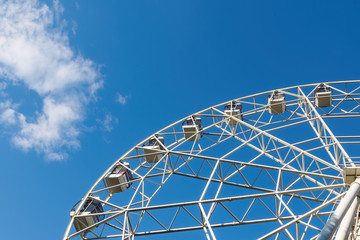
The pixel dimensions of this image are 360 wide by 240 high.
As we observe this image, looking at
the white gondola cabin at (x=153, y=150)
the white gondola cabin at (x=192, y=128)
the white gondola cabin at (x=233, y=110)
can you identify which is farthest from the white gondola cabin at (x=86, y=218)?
the white gondola cabin at (x=233, y=110)

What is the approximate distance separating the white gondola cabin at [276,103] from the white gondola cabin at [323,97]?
1905mm

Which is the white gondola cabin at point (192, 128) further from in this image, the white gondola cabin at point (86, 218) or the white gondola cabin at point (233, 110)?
the white gondola cabin at point (86, 218)

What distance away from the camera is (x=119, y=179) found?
19.1m

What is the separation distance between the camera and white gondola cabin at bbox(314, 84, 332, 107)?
2175cm

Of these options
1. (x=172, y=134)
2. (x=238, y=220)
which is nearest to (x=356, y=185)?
(x=238, y=220)

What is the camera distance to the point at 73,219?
1691 centimetres

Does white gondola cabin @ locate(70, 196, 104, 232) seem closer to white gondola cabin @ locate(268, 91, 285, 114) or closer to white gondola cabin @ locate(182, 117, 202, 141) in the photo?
white gondola cabin @ locate(182, 117, 202, 141)

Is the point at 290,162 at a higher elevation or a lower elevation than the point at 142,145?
lower

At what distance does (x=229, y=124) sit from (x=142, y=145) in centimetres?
501

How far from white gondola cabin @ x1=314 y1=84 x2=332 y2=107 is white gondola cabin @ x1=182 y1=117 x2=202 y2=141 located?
22.5 feet

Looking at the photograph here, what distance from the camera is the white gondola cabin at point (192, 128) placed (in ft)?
70.9

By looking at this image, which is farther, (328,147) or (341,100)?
(341,100)

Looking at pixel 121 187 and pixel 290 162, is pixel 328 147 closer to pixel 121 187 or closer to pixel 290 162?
pixel 290 162

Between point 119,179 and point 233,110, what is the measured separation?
7.58 meters
